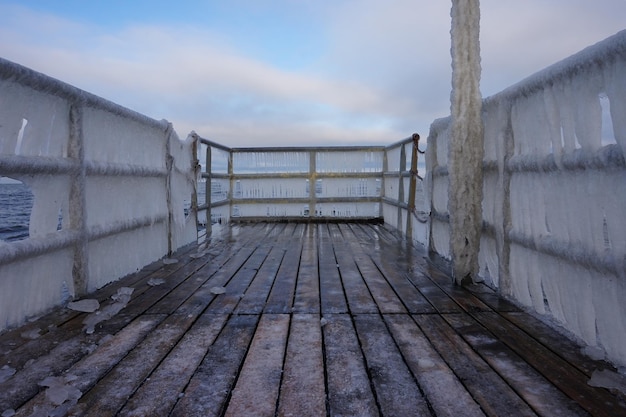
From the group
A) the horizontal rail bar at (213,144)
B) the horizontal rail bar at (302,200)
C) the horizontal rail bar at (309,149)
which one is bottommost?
the horizontal rail bar at (302,200)

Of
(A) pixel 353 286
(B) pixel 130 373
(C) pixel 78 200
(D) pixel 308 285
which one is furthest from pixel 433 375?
(C) pixel 78 200

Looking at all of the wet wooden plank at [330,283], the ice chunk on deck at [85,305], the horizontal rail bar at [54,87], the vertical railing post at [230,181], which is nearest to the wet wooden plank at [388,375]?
the wet wooden plank at [330,283]

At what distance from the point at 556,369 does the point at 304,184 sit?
255 inches

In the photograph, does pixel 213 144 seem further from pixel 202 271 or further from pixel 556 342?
pixel 556 342

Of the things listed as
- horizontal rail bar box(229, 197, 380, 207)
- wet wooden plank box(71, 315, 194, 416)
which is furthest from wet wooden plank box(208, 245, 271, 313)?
horizontal rail bar box(229, 197, 380, 207)

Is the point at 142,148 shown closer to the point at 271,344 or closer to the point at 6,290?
the point at 6,290

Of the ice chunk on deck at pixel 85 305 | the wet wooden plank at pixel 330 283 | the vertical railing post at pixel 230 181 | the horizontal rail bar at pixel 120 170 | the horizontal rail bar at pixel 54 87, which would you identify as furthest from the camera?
the vertical railing post at pixel 230 181

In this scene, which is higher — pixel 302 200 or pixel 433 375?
pixel 302 200

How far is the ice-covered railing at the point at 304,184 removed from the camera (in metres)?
7.60

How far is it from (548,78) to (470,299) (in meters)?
1.45

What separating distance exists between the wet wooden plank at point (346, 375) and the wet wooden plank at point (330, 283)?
0.31 meters

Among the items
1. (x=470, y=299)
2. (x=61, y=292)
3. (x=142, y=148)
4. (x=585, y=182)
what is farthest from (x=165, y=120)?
(x=585, y=182)

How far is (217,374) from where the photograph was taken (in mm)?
1611

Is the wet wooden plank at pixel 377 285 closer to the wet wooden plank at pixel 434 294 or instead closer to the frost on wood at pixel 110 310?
the wet wooden plank at pixel 434 294
